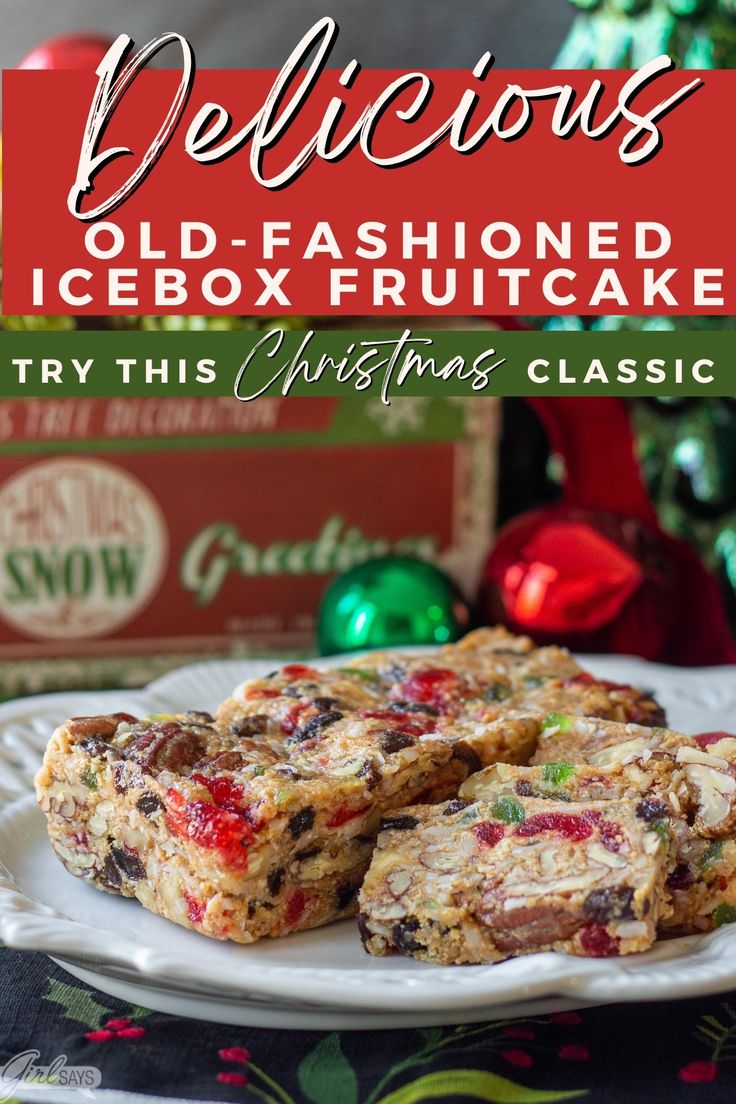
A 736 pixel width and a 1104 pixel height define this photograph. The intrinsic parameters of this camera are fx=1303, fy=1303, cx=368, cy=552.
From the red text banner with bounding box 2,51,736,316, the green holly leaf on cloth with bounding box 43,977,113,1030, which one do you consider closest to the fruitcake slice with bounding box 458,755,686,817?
the green holly leaf on cloth with bounding box 43,977,113,1030

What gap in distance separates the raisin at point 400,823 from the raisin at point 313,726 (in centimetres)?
23

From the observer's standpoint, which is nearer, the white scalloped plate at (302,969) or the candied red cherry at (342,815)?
the white scalloped plate at (302,969)

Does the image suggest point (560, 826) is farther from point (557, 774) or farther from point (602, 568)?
point (602, 568)

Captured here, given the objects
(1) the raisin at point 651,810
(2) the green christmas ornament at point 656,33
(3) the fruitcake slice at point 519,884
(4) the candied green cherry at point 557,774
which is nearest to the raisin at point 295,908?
(3) the fruitcake slice at point 519,884

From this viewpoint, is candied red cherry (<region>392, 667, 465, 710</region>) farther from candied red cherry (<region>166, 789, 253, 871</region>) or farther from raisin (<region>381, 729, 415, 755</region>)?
candied red cherry (<region>166, 789, 253, 871</region>)

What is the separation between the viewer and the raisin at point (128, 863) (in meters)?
2.03

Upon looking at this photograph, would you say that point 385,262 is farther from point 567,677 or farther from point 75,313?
point 567,677

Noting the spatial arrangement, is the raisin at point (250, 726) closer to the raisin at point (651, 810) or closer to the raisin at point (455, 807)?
the raisin at point (455, 807)

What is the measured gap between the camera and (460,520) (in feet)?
13.1

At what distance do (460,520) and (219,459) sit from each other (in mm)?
767

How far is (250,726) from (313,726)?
0.37 ft

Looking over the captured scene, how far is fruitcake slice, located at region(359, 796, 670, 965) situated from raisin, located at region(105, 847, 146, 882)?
37 cm

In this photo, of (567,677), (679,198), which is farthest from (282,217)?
(567,677)

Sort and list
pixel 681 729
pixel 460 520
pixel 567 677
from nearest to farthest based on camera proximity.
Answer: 1. pixel 567 677
2. pixel 681 729
3. pixel 460 520
